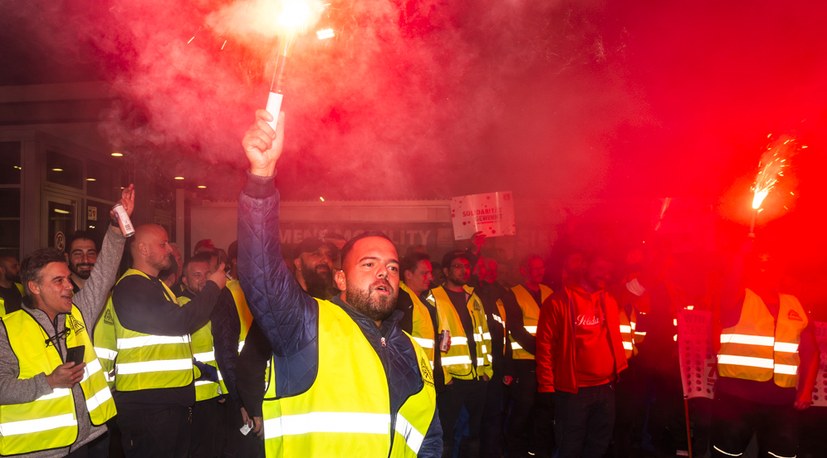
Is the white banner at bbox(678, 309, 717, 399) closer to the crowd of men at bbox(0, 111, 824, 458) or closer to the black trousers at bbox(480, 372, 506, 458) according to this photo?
the crowd of men at bbox(0, 111, 824, 458)

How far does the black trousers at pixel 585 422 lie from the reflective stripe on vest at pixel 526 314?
151 centimetres

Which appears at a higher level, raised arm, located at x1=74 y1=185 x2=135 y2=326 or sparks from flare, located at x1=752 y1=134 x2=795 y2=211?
sparks from flare, located at x1=752 y1=134 x2=795 y2=211

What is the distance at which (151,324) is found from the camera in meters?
4.88

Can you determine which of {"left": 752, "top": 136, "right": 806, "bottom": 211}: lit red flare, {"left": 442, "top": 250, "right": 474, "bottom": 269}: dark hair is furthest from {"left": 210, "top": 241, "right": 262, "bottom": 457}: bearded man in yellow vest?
{"left": 752, "top": 136, "right": 806, "bottom": 211}: lit red flare

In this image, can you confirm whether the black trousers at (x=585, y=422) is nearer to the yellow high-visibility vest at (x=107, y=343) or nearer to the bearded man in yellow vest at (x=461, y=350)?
the bearded man in yellow vest at (x=461, y=350)

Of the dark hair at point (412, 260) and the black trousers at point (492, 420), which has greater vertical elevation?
the dark hair at point (412, 260)

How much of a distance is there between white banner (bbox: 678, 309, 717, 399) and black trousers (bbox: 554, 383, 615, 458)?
1.53m

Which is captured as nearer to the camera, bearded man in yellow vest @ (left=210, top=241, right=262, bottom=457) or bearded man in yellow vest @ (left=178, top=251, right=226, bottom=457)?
bearded man in yellow vest @ (left=210, top=241, right=262, bottom=457)

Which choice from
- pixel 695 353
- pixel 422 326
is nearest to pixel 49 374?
pixel 422 326

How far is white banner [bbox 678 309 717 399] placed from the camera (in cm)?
708

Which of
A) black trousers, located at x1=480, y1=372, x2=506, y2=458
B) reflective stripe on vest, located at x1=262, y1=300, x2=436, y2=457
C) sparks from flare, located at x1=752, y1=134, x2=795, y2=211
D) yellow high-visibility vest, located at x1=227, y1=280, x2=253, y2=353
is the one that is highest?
sparks from flare, located at x1=752, y1=134, x2=795, y2=211

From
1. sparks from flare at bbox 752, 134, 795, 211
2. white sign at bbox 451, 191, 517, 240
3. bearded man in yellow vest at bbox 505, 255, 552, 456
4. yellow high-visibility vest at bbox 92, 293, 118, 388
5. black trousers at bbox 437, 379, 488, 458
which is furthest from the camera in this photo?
white sign at bbox 451, 191, 517, 240

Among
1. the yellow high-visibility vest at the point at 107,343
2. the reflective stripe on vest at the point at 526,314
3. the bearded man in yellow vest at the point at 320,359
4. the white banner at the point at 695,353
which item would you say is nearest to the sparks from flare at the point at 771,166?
the white banner at the point at 695,353

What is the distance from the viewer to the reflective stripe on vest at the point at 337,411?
2.50 metres
